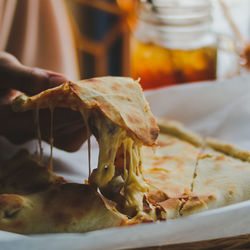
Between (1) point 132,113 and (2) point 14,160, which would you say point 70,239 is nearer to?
(1) point 132,113

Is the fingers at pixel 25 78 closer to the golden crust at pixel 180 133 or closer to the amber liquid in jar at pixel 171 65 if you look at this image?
the golden crust at pixel 180 133

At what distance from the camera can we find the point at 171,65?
206 cm

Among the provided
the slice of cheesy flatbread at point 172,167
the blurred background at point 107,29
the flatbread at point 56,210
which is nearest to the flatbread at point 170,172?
the slice of cheesy flatbread at point 172,167

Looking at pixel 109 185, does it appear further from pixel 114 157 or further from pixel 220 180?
pixel 220 180

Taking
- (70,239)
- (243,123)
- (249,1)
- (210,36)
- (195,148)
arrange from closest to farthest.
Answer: (70,239) → (195,148) → (243,123) → (210,36) → (249,1)

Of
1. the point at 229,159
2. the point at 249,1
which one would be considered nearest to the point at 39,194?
the point at 229,159

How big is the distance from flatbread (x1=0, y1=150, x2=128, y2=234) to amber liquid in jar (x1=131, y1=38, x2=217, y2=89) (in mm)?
960

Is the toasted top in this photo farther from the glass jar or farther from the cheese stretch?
the glass jar

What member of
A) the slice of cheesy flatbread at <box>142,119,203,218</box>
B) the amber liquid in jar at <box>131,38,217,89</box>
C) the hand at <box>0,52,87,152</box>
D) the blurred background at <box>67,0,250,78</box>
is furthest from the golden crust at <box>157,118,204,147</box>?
the blurred background at <box>67,0,250,78</box>

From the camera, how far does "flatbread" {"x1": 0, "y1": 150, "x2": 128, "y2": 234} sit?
3.48 ft

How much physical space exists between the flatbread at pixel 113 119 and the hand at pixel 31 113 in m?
0.16

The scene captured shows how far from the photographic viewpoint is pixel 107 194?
3.82ft

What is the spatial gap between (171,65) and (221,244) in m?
1.07

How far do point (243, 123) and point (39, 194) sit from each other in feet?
3.22
